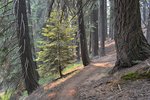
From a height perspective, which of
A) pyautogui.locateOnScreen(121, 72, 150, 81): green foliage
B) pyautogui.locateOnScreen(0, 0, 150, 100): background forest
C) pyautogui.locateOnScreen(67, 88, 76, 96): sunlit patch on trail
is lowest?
pyautogui.locateOnScreen(67, 88, 76, 96): sunlit patch on trail

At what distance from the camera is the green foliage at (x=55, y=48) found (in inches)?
466

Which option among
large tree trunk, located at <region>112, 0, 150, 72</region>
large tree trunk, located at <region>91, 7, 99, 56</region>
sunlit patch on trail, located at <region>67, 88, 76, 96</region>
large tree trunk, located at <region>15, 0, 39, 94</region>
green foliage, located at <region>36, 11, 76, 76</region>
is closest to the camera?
large tree trunk, located at <region>112, 0, 150, 72</region>

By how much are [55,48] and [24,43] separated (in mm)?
1836

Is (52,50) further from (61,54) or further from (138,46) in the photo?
(138,46)

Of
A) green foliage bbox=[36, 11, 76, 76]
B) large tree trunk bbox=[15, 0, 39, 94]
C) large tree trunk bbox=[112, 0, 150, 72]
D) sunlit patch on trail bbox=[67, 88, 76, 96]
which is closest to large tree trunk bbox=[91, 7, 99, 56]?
green foliage bbox=[36, 11, 76, 76]

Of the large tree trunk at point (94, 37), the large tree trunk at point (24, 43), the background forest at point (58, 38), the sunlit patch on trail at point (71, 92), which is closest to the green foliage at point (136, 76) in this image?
the background forest at point (58, 38)

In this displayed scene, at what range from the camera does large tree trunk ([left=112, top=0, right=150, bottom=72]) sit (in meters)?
7.45

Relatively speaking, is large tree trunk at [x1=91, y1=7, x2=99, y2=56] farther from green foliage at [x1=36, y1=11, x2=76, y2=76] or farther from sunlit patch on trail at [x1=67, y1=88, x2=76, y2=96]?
sunlit patch on trail at [x1=67, y1=88, x2=76, y2=96]

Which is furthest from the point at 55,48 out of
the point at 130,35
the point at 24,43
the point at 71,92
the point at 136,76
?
the point at 136,76

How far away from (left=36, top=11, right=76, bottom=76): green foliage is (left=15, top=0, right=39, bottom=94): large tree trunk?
965mm

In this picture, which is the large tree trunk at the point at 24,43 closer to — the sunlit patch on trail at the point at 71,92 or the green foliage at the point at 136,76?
the sunlit patch on trail at the point at 71,92

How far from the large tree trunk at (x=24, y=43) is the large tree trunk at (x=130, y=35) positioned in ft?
15.6

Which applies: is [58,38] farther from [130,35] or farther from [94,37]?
[94,37]

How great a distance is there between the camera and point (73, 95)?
799 centimetres
